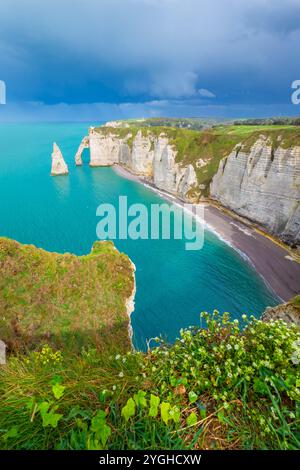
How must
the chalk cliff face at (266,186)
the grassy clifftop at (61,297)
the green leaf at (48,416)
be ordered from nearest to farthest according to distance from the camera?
the green leaf at (48,416)
the grassy clifftop at (61,297)
the chalk cliff face at (266,186)

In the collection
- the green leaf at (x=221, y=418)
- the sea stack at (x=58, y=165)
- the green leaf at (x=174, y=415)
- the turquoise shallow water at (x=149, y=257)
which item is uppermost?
the sea stack at (x=58, y=165)

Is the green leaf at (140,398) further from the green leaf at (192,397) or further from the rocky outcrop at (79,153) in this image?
the rocky outcrop at (79,153)

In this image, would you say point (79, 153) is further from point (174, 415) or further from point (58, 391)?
point (174, 415)

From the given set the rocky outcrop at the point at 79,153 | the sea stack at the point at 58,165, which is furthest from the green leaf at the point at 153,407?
the rocky outcrop at the point at 79,153

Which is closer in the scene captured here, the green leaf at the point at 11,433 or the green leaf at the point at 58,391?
the green leaf at the point at 11,433

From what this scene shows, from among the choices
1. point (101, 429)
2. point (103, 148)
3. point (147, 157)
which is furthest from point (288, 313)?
point (103, 148)

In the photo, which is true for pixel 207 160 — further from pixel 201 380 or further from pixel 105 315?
pixel 201 380

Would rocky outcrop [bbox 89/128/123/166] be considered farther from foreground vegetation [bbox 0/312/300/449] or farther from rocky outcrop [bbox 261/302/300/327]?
foreground vegetation [bbox 0/312/300/449]
